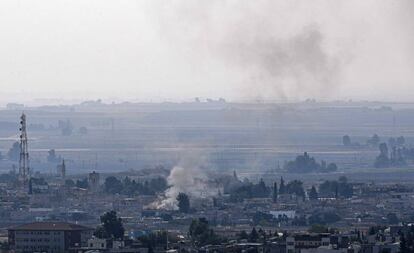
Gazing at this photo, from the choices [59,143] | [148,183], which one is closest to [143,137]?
[59,143]

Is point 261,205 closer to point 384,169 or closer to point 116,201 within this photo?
point 116,201

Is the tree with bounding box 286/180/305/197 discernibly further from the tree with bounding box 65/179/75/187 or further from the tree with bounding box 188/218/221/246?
the tree with bounding box 188/218/221/246

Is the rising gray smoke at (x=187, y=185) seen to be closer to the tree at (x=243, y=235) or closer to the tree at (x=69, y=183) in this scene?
the tree at (x=69, y=183)

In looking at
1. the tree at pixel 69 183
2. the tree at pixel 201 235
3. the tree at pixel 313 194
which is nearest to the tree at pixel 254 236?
the tree at pixel 201 235

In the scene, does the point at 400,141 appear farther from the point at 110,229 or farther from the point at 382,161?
the point at 110,229

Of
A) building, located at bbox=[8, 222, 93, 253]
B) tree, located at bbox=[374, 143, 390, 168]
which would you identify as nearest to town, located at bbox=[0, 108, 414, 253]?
building, located at bbox=[8, 222, 93, 253]
